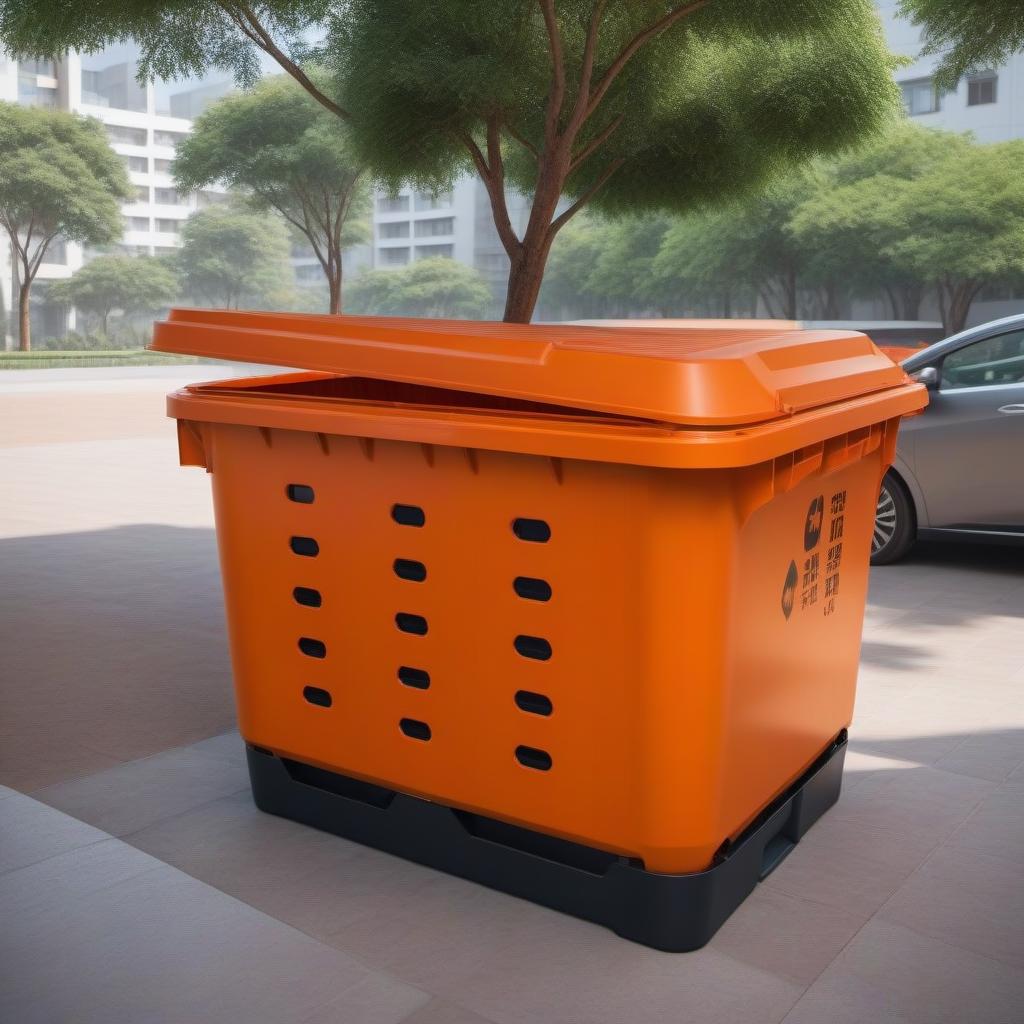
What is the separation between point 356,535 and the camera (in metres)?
3.03

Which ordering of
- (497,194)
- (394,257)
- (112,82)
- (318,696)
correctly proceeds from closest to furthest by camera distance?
(318,696) < (497,194) < (112,82) < (394,257)

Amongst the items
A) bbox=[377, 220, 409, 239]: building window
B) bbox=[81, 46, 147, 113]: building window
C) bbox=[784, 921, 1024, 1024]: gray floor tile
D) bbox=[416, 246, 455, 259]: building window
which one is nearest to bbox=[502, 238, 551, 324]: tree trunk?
bbox=[784, 921, 1024, 1024]: gray floor tile

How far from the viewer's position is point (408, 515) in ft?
9.61

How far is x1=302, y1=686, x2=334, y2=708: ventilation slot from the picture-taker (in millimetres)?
3221

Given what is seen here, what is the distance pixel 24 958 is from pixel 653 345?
2.03 m

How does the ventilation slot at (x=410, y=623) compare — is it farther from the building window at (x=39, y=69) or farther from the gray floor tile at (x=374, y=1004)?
the building window at (x=39, y=69)

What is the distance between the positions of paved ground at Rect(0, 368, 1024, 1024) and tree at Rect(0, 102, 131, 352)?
4732 centimetres

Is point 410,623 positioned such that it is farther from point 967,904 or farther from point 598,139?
point 598,139

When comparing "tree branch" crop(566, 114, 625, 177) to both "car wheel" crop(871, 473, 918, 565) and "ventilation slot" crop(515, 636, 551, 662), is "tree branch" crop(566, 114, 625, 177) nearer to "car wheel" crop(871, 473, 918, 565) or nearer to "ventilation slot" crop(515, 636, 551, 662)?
"car wheel" crop(871, 473, 918, 565)

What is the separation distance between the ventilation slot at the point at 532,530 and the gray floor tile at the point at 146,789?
1.55 metres

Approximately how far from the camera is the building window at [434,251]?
9162 centimetres

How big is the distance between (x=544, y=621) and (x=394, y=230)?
325ft

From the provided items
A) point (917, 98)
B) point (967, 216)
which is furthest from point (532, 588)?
point (917, 98)

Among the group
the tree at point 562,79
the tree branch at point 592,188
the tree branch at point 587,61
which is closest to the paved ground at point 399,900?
the tree branch at point 587,61
